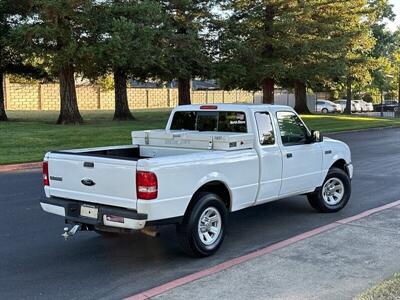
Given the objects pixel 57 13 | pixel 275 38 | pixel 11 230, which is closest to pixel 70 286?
pixel 11 230

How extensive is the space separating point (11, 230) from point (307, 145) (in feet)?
13.9

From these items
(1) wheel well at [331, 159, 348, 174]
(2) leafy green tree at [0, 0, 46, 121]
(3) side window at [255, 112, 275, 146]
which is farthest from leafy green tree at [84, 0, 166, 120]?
(3) side window at [255, 112, 275, 146]

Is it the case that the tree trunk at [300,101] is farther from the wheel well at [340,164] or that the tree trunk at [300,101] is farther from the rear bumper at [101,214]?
the rear bumper at [101,214]

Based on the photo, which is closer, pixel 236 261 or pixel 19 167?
pixel 236 261

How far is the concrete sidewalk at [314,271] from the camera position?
4.79m

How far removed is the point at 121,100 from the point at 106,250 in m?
24.8

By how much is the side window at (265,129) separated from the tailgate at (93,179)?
6.91 ft

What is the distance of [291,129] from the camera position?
7.55 metres

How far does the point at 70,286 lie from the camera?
5.14 m

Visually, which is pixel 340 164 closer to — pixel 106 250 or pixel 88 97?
pixel 106 250

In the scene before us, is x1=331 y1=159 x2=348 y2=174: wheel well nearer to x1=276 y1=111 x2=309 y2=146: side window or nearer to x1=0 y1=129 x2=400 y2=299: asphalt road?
x1=0 y1=129 x2=400 y2=299: asphalt road

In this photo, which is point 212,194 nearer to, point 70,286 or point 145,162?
point 145,162

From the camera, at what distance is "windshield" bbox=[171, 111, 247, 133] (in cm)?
712

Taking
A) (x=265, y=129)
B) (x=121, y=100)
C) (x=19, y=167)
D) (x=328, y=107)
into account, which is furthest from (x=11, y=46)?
(x=328, y=107)
